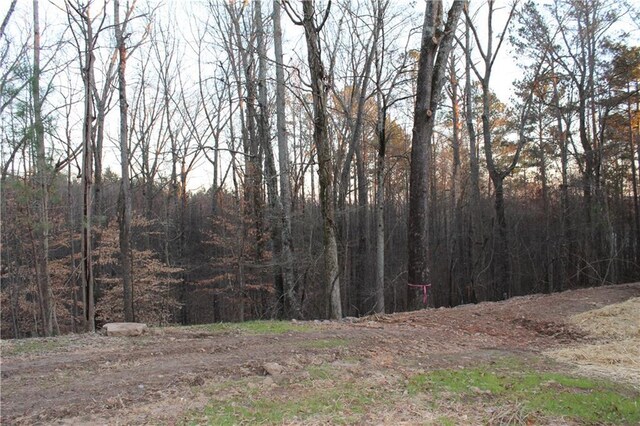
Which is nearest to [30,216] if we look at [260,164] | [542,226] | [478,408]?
[260,164]

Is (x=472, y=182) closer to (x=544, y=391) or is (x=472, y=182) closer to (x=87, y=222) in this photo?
(x=87, y=222)

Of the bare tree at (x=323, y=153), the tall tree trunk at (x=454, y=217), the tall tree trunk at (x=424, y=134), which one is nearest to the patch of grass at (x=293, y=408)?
the bare tree at (x=323, y=153)

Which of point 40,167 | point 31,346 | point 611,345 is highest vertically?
point 40,167

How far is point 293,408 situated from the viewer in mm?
3996

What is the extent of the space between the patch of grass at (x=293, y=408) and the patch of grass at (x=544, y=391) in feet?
2.17

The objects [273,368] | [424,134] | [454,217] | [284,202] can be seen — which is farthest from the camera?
[454,217]

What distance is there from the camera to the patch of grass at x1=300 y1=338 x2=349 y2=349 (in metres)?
5.83

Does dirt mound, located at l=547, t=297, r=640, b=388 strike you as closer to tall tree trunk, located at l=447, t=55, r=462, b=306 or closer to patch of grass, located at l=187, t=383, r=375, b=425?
patch of grass, located at l=187, t=383, r=375, b=425

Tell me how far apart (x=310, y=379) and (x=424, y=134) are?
6378 mm

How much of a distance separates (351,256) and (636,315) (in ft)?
57.9

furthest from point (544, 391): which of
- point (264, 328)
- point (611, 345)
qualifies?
point (264, 328)

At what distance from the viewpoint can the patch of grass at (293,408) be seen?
3.75 meters

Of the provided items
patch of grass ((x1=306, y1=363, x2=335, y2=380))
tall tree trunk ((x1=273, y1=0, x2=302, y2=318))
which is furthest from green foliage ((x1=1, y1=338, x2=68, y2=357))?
tall tree trunk ((x1=273, y1=0, x2=302, y2=318))

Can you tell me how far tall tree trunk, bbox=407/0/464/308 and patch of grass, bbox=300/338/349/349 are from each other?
151 inches
